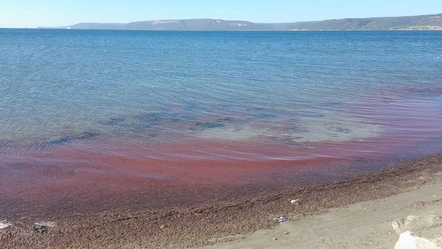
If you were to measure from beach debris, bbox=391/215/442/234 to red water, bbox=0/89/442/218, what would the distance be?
348cm

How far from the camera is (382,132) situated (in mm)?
16047

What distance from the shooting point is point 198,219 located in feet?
29.7

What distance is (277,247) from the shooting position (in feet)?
24.7

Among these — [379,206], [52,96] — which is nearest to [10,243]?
[379,206]

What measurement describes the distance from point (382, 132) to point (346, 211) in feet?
25.2

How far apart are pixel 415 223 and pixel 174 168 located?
647cm

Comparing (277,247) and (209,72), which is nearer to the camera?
(277,247)

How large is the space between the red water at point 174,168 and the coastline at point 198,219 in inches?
23.6

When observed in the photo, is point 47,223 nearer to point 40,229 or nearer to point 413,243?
point 40,229

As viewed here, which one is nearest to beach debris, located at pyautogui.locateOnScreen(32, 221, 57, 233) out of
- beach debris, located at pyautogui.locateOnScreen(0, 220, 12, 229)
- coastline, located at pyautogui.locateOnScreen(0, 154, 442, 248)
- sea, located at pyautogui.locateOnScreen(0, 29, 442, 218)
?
coastline, located at pyautogui.locateOnScreen(0, 154, 442, 248)

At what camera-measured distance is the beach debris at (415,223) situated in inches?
302

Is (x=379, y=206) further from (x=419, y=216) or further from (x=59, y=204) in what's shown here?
(x=59, y=204)

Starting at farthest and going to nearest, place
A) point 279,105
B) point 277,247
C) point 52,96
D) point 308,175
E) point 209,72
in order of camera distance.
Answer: point 209,72, point 52,96, point 279,105, point 308,175, point 277,247

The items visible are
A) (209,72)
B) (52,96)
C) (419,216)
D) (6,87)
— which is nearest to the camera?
(419,216)
